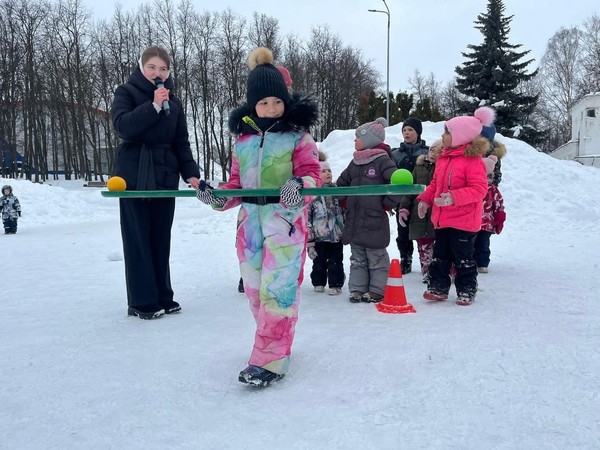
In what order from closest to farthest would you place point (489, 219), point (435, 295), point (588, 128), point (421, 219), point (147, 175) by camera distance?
1. point (147, 175)
2. point (435, 295)
3. point (421, 219)
4. point (489, 219)
5. point (588, 128)

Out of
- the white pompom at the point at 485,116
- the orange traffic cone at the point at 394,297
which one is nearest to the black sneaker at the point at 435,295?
the orange traffic cone at the point at 394,297

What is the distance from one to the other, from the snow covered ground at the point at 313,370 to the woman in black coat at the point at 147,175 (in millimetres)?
347

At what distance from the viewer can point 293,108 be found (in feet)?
10.4

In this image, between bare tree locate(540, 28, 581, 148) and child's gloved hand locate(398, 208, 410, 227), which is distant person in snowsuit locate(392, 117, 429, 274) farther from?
bare tree locate(540, 28, 581, 148)

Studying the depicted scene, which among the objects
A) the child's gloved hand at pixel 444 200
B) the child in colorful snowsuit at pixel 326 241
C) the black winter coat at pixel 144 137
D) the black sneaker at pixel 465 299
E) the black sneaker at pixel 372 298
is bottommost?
the black sneaker at pixel 372 298

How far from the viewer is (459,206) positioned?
473cm

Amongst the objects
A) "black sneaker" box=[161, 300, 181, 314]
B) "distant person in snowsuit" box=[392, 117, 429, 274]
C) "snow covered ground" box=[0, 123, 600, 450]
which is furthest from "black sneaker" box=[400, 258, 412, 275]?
"black sneaker" box=[161, 300, 181, 314]

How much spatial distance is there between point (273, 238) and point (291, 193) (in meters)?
0.35

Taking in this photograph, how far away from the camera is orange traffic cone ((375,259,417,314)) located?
4.54 meters

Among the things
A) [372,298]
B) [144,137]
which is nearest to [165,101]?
[144,137]

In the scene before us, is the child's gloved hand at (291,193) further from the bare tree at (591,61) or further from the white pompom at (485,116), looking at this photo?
the bare tree at (591,61)

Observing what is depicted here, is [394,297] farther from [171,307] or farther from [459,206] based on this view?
[171,307]

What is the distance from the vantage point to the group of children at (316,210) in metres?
3.08

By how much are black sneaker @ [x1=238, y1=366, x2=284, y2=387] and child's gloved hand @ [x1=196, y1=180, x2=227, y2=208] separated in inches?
→ 41.6
